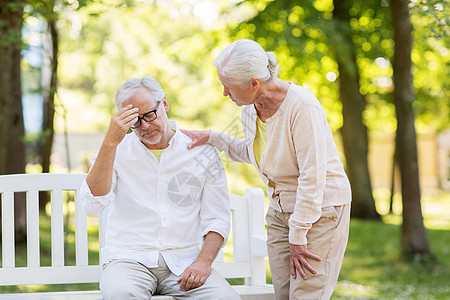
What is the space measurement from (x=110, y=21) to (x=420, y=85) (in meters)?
8.42

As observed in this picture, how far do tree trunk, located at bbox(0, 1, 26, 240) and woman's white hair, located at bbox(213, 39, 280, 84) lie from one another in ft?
12.2

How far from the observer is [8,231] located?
339 centimetres

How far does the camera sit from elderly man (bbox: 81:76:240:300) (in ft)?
9.52

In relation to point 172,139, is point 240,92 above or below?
above

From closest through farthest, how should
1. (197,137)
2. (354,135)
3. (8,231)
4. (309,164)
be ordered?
(309,164), (197,137), (8,231), (354,135)

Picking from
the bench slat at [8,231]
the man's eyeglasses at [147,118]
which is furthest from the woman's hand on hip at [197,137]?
the bench slat at [8,231]

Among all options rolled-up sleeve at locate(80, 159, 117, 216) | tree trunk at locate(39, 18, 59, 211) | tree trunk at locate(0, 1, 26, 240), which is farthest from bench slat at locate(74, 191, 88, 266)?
tree trunk at locate(0, 1, 26, 240)

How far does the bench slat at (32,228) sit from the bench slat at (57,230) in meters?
0.09

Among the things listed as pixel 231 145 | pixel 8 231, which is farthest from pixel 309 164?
pixel 8 231

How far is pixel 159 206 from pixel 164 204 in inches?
1.1

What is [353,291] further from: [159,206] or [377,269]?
[159,206]

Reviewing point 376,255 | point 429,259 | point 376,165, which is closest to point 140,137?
point 429,259

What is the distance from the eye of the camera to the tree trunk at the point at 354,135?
11.7m

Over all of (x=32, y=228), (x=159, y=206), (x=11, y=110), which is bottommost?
(x=32, y=228)
